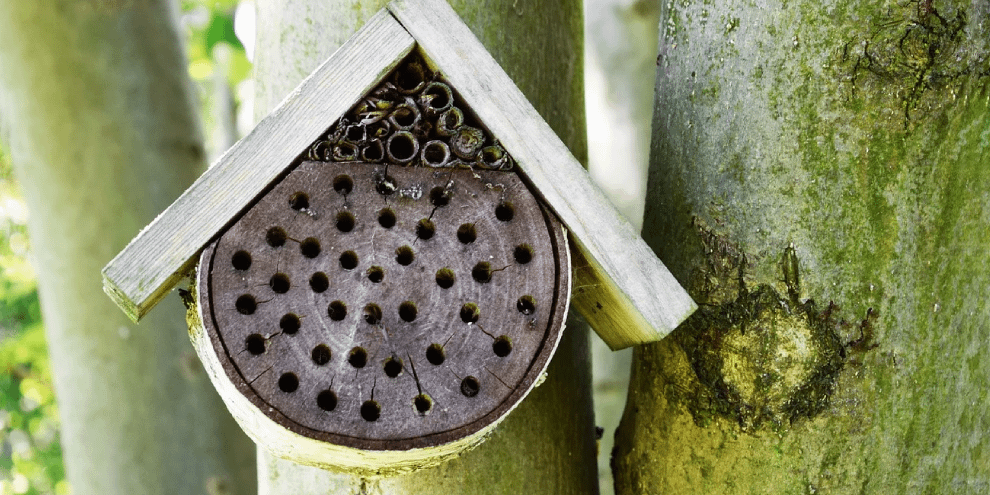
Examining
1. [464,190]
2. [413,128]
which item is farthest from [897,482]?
[413,128]

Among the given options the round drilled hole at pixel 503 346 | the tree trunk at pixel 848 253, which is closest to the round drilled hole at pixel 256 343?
the round drilled hole at pixel 503 346

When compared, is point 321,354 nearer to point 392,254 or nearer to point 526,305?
point 392,254

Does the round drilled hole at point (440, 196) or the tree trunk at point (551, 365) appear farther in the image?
the tree trunk at point (551, 365)

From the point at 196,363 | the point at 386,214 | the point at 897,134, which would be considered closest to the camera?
the point at 386,214

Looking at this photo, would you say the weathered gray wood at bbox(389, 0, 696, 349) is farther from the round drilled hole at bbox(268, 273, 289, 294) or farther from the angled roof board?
the round drilled hole at bbox(268, 273, 289, 294)

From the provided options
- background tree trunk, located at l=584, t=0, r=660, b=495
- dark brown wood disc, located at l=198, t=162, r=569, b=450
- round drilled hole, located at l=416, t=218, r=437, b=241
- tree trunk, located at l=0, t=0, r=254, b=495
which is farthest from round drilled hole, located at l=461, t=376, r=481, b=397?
background tree trunk, located at l=584, t=0, r=660, b=495

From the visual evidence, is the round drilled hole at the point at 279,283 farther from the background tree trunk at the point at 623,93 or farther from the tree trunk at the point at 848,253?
the background tree trunk at the point at 623,93

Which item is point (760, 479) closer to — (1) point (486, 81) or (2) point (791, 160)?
(2) point (791, 160)
